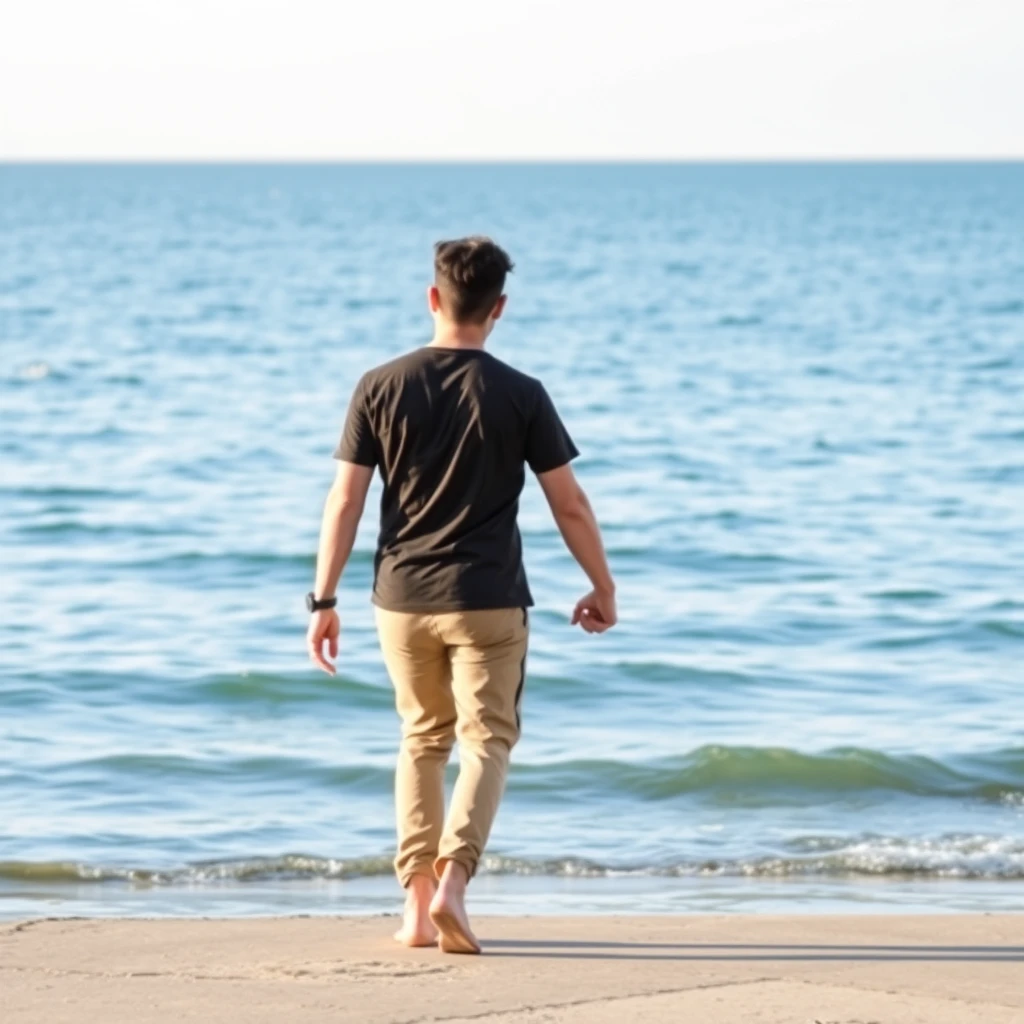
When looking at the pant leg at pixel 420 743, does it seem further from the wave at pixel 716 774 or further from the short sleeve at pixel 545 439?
the wave at pixel 716 774

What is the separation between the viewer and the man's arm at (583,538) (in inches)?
199

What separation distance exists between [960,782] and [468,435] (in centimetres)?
443

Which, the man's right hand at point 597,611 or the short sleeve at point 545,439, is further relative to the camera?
the man's right hand at point 597,611

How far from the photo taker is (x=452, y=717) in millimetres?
5188

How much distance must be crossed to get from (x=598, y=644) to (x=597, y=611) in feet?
20.8

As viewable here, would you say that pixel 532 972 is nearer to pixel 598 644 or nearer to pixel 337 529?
pixel 337 529

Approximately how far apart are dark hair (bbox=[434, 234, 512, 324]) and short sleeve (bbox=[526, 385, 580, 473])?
0.84 feet

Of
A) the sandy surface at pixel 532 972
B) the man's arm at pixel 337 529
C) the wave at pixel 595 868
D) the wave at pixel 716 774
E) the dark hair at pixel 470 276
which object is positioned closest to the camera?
the sandy surface at pixel 532 972

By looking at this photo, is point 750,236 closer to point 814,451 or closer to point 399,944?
point 814,451

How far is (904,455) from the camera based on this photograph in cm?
2041

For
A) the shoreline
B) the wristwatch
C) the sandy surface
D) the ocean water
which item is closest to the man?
the wristwatch

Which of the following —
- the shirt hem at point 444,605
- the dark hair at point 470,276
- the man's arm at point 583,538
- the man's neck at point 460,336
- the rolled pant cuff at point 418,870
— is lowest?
the rolled pant cuff at point 418,870

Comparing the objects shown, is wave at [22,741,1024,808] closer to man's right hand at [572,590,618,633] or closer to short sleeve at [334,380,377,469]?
man's right hand at [572,590,618,633]

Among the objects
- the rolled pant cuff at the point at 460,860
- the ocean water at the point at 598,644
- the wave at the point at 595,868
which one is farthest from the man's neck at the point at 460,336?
the wave at the point at 595,868
